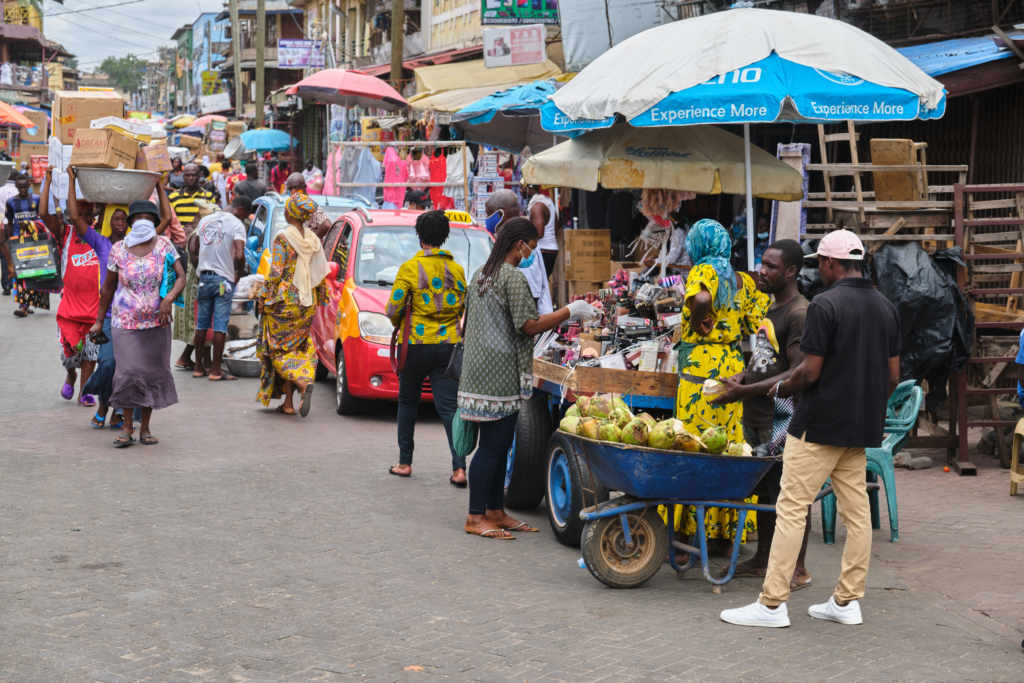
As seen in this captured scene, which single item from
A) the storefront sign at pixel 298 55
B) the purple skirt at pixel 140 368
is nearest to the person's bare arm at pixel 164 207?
the purple skirt at pixel 140 368

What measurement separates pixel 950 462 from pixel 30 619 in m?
6.89

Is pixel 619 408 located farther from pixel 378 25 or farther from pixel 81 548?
pixel 378 25

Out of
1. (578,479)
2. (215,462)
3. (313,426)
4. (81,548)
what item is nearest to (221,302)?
(313,426)

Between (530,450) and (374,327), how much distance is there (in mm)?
3521

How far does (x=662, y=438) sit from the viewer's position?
5.41 metres

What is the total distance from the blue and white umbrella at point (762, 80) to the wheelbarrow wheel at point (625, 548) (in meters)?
2.89

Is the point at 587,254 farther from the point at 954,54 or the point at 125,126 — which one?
the point at 954,54

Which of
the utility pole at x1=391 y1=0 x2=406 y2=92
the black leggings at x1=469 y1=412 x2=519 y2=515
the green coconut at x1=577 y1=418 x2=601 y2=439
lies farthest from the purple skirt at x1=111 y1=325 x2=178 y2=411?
the utility pole at x1=391 y1=0 x2=406 y2=92

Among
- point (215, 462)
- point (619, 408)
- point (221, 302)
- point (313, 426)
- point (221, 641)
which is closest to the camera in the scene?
point (221, 641)

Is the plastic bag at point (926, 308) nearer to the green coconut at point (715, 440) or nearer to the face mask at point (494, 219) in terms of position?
the face mask at point (494, 219)

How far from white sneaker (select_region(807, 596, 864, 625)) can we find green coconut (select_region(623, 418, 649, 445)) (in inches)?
45.2

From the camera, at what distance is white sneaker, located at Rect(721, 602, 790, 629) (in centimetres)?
500

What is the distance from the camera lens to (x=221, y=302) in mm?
12281

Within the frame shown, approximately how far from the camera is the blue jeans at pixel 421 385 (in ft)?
25.5
